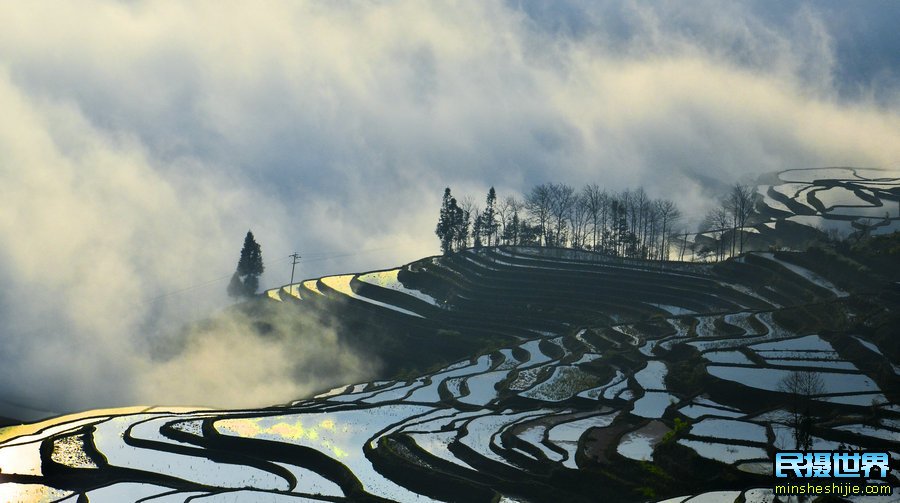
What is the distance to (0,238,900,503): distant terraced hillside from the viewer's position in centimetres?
4281

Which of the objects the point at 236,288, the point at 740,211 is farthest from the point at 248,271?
the point at 740,211

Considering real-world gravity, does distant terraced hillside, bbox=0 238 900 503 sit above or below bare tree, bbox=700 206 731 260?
below

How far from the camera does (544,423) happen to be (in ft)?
175

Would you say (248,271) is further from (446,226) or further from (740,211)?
(740,211)

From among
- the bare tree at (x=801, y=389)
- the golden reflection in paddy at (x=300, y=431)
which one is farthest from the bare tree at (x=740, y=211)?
the golden reflection in paddy at (x=300, y=431)

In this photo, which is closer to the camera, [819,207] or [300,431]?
[300,431]

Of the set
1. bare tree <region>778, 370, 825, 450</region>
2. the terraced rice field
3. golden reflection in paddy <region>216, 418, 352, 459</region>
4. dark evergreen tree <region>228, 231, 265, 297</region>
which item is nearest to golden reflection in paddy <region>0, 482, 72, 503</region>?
the terraced rice field

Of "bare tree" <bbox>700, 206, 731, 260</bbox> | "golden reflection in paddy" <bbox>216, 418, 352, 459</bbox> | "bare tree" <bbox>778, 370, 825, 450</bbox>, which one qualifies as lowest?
"golden reflection in paddy" <bbox>216, 418, 352, 459</bbox>

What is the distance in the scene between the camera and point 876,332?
6406 centimetres

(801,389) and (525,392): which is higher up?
(801,389)

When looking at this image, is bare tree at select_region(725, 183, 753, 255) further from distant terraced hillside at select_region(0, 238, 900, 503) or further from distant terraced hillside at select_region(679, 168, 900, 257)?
distant terraced hillside at select_region(0, 238, 900, 503)

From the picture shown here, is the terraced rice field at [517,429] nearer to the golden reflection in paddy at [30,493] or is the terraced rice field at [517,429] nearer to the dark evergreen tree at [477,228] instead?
the golden reflection in paddy at [30,493]

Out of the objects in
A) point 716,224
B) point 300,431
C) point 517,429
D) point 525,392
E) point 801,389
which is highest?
point 716,224

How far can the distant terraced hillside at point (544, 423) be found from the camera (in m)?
42.8
